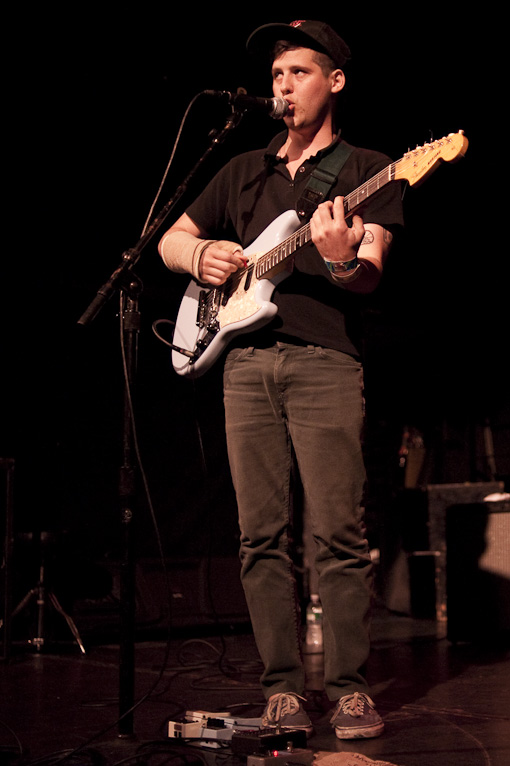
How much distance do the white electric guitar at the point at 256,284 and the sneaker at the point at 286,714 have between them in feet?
3.35

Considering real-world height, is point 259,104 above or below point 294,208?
above

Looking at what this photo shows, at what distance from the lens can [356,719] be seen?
2.10 metres

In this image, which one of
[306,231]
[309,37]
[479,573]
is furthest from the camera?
[479,573]

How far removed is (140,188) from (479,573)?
3.20 meters

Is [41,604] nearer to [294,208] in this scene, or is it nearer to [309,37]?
[294,208]

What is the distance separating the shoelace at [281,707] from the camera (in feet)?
7.02

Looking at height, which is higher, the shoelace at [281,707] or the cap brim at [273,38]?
the cap brim at [273,38]

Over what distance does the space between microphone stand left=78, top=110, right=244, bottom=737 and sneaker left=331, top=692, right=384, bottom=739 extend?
550 mm

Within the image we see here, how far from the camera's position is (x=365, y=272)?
217 centimetres

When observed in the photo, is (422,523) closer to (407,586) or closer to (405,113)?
(407,586)

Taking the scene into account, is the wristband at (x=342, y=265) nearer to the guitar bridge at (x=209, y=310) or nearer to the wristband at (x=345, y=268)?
the wristband at (x=345, y=268)

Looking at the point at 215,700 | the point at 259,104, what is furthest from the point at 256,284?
the point at 215,700

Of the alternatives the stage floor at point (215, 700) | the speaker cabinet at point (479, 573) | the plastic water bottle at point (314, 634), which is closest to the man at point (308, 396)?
the stage floor at point (215, 700)

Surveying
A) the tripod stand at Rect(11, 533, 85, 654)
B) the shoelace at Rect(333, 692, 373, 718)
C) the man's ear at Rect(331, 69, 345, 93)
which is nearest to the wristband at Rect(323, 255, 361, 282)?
the man's ear at Rect(331, 69, 345, 93)
